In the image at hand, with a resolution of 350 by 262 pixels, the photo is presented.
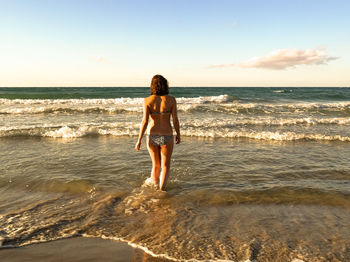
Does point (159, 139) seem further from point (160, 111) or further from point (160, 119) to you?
point (160, 111)

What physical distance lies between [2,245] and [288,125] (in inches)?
488

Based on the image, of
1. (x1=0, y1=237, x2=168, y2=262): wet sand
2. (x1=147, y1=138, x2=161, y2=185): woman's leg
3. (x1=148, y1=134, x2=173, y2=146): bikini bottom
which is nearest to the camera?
(x1=0, y1=237, x2=168, y2=262): wet sand

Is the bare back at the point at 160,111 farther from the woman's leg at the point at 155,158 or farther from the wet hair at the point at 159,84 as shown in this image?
the woman's leg at the point at 155,158

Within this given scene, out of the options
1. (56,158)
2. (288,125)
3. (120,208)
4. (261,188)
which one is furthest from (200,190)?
(288,125)

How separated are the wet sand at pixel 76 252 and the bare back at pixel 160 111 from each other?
1.99 m

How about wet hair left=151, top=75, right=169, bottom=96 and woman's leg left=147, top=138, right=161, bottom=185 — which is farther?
woman's leg left=147, top=138, right=161, bottom=185

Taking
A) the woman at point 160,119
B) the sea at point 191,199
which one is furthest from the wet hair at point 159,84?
the sea at point 191,199

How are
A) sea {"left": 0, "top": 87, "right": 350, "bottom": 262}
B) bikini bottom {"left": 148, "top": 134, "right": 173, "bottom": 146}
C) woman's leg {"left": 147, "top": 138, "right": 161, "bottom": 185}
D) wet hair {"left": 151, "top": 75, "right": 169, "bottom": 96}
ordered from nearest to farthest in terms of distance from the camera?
sea {"left": 0, "top": 87, "right": 350, "bottom": 262} → wet hair {"left": 151, "top": 75, "right": 169, "bottom": 96} → bikini bottom {"left": 148, "top": 134, "right": 173, "bottom": 146} → woman's leg {"left": 147, "top": 138, "right": 161, "bottom": 185}

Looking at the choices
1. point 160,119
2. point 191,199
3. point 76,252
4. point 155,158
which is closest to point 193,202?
point 191,199

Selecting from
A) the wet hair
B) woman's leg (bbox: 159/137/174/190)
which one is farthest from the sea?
the wet hair

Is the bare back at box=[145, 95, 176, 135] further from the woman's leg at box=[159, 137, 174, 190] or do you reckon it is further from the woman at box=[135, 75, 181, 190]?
the woman's leg at box=[159, 137, 174, 190]

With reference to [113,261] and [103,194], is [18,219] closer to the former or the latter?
[103,194]

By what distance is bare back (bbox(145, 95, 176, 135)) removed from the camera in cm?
425

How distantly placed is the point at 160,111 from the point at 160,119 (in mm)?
144
